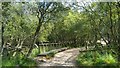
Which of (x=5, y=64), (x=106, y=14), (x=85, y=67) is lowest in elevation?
(x=85, y=67)

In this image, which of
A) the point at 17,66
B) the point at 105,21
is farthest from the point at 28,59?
the point at 105,21

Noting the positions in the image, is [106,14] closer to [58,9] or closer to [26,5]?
[58,9]

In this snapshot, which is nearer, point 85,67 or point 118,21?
point 118,21

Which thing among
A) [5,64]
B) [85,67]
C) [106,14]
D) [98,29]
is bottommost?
[85,67]

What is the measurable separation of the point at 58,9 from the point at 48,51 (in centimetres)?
122

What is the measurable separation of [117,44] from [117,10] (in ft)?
1.60

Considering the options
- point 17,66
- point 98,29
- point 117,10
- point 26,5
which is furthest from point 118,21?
point 17,66

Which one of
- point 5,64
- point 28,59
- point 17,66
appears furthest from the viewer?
point 28,59

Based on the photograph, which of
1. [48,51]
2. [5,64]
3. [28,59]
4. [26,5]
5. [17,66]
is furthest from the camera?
[48,51]

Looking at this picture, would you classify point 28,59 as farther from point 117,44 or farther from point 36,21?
point 117,44

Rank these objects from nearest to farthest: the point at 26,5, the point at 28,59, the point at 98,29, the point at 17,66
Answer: the point at 17,66, the point at 26,5, the point at 28,59, the point at 98,29

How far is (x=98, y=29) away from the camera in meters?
4.23

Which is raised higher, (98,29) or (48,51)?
(98,29)

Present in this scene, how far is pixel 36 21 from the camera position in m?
3.87
